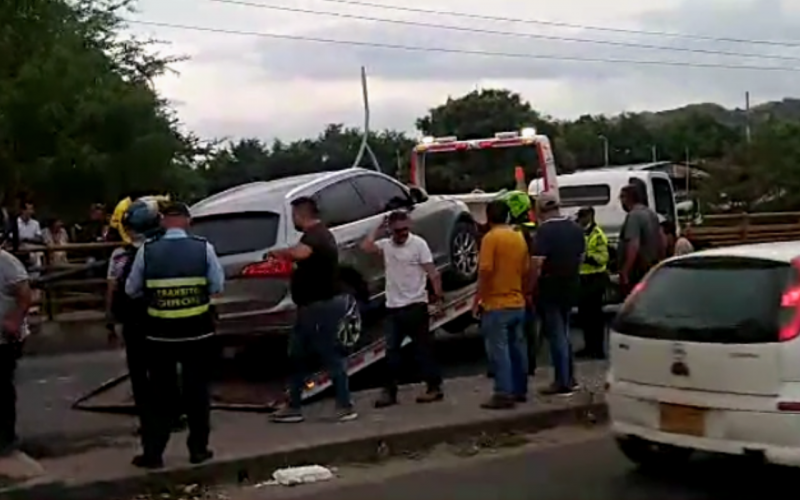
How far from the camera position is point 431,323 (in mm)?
13891

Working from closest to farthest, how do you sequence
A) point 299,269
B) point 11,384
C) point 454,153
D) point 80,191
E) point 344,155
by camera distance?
point 11,384 < point 299,269 < point 454,153 < point 80,191 < point 344,155

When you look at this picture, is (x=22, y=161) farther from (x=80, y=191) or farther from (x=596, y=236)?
(x=596, y=236)

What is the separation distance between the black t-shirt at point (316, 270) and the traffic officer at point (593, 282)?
14.6ft

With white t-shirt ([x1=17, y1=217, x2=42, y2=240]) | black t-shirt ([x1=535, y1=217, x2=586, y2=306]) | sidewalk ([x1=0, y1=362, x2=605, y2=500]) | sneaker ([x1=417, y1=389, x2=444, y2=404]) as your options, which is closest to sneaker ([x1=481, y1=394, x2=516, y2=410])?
sidewalk ([x1=0, y1=362, x2=605, y2=500])

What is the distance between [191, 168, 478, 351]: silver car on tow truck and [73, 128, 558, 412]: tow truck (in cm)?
22

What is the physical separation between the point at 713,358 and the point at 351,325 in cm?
512

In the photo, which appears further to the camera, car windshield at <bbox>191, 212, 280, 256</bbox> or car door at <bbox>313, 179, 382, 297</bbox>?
car door at <bbox>313, 179, 382, 297</bbox>

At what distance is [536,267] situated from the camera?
11727mm

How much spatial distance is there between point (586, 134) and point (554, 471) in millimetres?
65092

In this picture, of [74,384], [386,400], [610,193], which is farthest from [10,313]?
[610,193]

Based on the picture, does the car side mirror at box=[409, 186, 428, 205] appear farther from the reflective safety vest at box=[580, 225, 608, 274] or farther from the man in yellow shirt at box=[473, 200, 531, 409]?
the man in yellow shirt at box=[473, 200, 531, 409]

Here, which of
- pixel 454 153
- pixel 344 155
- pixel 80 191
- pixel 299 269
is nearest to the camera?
pixel 299 269

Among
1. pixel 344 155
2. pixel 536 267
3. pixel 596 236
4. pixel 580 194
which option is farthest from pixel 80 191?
pixel 344 155

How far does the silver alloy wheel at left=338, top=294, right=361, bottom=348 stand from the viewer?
1255cm
